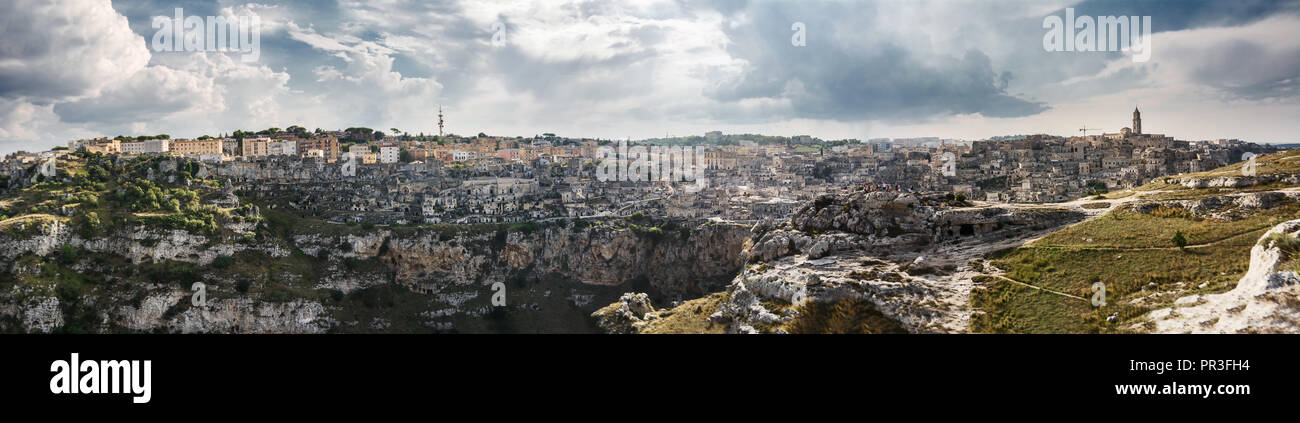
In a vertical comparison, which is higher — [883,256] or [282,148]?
[282,148]

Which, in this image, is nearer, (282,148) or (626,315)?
(626,315)

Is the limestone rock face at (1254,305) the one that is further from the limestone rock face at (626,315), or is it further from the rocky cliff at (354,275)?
the rocky cliff at (354,275)

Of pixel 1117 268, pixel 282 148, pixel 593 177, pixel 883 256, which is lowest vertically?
pixel 883 256

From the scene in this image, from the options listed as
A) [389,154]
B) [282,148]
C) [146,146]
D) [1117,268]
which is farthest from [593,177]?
[1117,268]

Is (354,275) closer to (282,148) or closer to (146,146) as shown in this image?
(282,148)

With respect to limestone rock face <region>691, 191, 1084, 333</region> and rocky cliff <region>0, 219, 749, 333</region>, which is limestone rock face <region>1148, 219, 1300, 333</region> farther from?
rocky cliff <region>0, 219, 749, 333</region>

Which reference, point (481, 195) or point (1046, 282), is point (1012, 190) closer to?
point (1046, 282)
